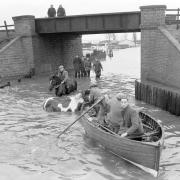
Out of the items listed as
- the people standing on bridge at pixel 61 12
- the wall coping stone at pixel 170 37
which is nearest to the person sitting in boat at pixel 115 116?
Answer: the wall coping stone at pixel 170 37

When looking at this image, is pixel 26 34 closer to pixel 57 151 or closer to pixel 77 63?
pixel 77 63

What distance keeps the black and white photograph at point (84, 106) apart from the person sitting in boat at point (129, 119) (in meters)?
0.03

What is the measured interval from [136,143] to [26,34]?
21.6 metres

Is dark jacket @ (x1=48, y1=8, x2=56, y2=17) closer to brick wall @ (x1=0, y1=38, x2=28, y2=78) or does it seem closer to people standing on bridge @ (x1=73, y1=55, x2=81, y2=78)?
brick wall @ (x1=0, y1=38, x2=28, y2=78)

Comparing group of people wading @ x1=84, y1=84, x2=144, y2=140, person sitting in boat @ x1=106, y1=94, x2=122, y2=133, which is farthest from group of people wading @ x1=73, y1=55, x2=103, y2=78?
person sitting in boat @ x1=106, y1=94, x2=122, y2=133

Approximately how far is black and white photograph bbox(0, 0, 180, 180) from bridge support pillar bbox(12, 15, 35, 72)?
9cm

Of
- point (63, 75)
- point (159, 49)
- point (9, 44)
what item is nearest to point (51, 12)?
point (9, 44)

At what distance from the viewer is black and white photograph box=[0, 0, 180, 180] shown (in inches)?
380

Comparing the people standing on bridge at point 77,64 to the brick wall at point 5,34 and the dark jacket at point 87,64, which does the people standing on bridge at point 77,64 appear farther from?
the brick wall at point 5,34

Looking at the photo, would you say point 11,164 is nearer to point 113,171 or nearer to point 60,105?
point 113,171

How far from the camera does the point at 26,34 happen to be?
28.7 metres

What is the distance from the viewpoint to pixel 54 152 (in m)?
11.2

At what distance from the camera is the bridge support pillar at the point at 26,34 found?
2853cm

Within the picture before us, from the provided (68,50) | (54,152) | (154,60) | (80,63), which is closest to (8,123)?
(54,152)
